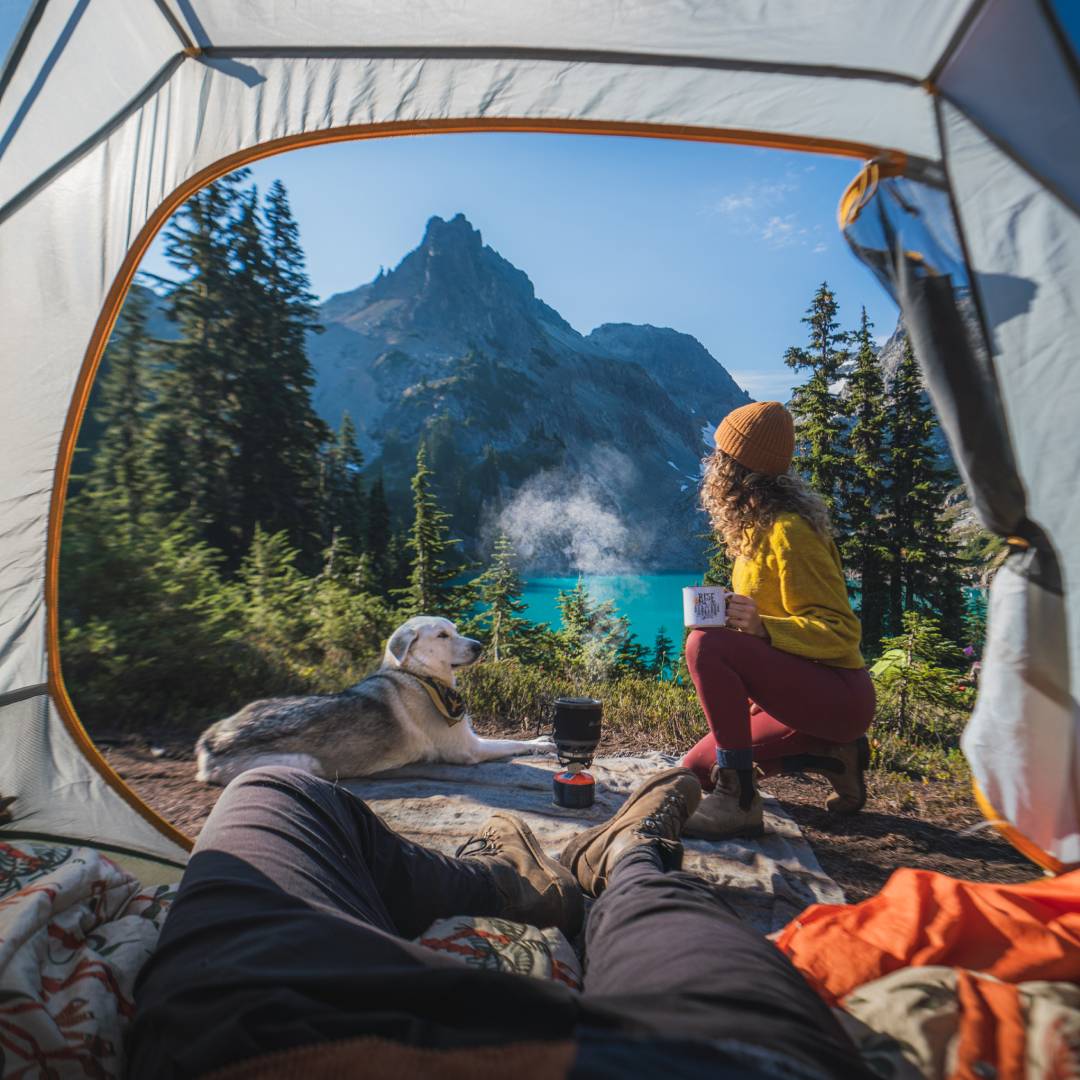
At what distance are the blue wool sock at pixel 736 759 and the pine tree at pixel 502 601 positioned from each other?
4.46m

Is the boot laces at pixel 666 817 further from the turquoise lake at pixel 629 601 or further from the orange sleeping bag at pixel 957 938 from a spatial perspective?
the turquoise lake at pixel 629 601

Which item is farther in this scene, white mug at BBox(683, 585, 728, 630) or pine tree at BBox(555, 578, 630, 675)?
pine tree at BBox(555, 578, 630, 675)

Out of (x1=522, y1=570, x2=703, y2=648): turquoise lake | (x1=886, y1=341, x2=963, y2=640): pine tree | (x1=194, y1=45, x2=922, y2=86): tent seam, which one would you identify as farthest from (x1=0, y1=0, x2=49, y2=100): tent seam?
(x1=886, y1=341, x2=963, y2=640): pine tree

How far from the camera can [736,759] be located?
271 centimetres

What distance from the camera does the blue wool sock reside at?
107 inches

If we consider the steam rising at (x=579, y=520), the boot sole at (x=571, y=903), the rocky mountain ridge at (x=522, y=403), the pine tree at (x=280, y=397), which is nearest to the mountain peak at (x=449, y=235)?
the rocky mountain ridge at (x=522, y=403)

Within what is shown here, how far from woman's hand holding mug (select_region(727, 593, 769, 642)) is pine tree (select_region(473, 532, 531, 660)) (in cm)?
456

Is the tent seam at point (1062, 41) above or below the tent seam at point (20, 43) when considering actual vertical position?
below

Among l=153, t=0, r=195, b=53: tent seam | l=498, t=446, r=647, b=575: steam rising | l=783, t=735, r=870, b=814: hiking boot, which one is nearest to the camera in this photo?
l=153, t=0, r=195, b=53: tent seam

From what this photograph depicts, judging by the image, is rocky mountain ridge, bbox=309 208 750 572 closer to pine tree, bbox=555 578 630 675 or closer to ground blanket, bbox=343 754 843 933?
pine tree, bbox=555 578 630 675

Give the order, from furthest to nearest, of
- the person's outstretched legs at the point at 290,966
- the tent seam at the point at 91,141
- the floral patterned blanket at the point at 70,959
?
the tent seam at the point at 91,141
the floral patterned blanket at the point at 70,959
the person's outstretched legs at the point at 290,966

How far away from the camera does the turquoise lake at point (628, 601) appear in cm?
701

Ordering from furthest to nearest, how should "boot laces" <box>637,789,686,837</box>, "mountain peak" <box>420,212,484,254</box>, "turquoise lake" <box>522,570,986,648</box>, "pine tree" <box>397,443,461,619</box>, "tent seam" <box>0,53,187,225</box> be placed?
"mountain peak" <box>420,212,484,254</box>
"pine tree" <box>397,443,461,619</box>
"turquoise lake" <box>522,570,986,648</box>
"tent seam" <box>0,53,187,225</box>
"boot laces" <box>637,789,686,837</box>

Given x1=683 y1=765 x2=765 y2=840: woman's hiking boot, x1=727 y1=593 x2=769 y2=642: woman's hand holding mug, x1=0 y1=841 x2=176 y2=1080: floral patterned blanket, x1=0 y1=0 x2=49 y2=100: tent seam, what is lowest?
x1=683 y1=765 x2=765 y2=840: woman's hiking boot
